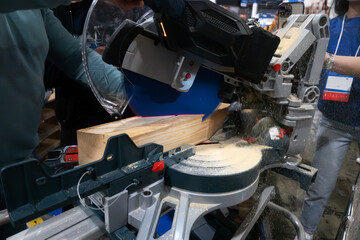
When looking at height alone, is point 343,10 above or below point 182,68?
above

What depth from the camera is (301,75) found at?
1153 millimetres

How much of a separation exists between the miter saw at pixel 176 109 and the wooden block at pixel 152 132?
0.23 ft

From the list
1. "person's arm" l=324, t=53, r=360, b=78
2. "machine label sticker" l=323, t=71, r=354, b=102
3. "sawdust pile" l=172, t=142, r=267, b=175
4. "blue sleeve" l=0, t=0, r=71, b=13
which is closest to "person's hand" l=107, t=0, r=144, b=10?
"blue sleeve" l=0, t=0, r=71, b=13

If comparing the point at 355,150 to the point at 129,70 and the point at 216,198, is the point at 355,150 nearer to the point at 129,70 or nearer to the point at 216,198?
the point at 216,198

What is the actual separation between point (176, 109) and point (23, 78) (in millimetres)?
709

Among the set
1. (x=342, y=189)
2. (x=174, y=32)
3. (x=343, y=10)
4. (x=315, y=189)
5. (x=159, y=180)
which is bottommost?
(x=342, y=189)

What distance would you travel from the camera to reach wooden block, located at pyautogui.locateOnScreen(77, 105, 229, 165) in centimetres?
100

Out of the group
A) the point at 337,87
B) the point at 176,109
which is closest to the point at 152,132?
the point at 176,109

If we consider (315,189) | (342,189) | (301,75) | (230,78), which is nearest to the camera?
(230,78)

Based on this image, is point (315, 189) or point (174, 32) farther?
point (315, 189)

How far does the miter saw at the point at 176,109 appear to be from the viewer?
0.75 metres

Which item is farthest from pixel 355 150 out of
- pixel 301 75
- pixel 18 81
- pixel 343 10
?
pixel 18 81

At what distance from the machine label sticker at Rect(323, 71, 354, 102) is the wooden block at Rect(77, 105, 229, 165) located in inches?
46.2

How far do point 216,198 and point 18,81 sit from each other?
995 millimetres
